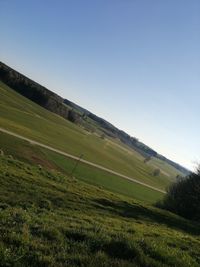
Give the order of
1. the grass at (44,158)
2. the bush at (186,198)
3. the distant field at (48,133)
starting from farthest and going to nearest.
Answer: the distant field at (48,133), the grass at (44,158), the bush at (186,198)

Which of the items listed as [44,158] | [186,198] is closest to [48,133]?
[44,158]

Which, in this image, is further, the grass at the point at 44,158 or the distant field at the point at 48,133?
the distant field at the point at 48,133

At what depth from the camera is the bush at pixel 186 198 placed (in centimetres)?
5678

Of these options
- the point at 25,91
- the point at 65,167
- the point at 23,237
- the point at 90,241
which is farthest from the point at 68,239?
the point at 25,91

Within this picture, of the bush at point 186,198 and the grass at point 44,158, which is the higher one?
the bush at point 186,198

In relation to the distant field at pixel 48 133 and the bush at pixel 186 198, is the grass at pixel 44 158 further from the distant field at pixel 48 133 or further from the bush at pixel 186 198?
the bush at pixel 186 198

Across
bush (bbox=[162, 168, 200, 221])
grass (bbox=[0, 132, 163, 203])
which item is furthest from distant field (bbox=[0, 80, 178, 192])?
bush (bbox=[162, 168, 200, 221])

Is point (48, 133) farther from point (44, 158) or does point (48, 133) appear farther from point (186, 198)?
point (186, 198)

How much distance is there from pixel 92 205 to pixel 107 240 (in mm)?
18332

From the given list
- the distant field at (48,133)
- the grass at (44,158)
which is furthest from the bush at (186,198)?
the distant field at (48,133)

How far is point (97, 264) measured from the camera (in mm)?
10375

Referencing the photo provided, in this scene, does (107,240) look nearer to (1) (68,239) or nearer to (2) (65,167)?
(1) (68,239)

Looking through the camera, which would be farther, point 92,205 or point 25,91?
point 25,91

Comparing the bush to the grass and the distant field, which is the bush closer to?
the grass
